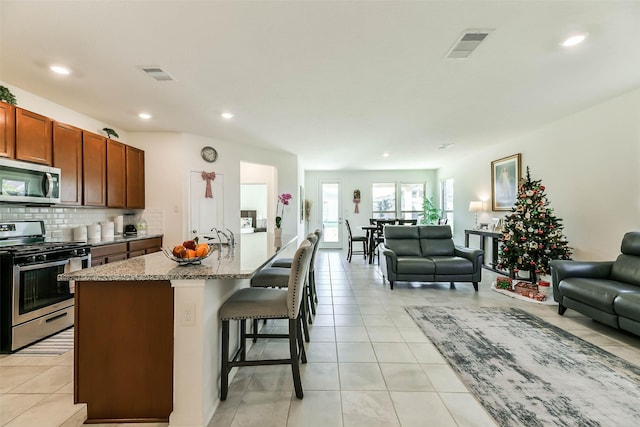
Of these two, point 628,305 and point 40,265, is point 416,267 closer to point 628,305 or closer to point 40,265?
point 628,305

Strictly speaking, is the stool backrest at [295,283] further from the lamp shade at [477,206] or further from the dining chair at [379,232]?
the lamp shade at [477,206]

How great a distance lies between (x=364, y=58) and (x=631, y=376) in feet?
10.4

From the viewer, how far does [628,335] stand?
9.45 ft

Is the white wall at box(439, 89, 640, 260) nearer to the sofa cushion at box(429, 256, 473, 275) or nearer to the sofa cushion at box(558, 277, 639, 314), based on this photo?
the sofa cushion at box(558, 277, 639, 314)

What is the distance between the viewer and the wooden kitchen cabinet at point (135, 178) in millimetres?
A: 4656

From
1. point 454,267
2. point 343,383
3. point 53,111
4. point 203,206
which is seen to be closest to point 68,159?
point 53,111

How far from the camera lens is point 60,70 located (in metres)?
2.83

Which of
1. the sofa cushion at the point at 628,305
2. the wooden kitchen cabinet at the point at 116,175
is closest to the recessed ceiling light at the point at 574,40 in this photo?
the sofa cushion at the point at 628,305

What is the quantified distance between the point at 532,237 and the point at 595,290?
1.39 meters

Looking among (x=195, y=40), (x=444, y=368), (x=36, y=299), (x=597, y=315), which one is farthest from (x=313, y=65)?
(x=597, y=315)

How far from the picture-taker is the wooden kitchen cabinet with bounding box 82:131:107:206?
3804 mm

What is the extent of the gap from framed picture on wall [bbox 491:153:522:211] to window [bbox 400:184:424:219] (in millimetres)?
3463

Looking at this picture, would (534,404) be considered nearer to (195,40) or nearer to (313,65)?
(313,65)

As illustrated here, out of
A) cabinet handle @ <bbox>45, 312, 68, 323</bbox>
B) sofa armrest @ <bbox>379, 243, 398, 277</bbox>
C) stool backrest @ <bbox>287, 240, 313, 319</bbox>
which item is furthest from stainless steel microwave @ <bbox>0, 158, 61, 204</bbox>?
sofa armrest @ <bbox>379, 243, 398, 277</bbox>
